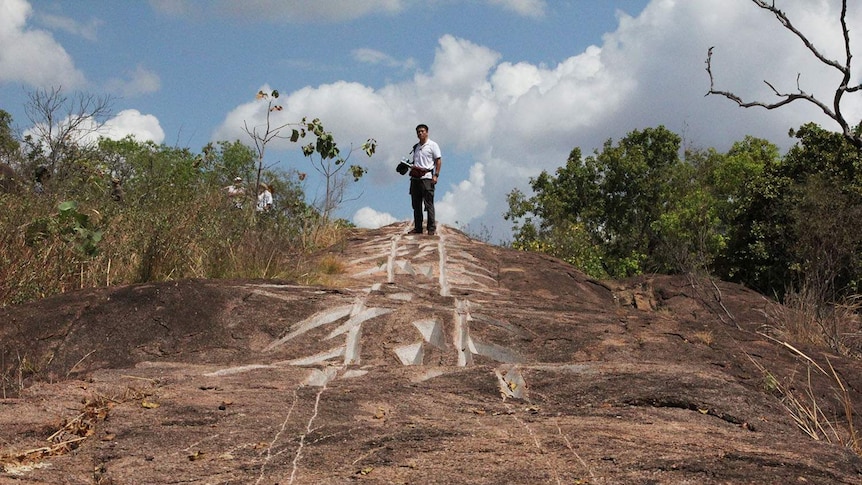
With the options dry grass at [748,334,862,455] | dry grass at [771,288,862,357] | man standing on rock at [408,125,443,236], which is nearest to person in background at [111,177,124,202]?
man standing on rock at [408,125,443,236]

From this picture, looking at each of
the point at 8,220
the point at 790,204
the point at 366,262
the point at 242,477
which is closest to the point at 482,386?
the point at 242,477

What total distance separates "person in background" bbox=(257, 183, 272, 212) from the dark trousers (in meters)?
2.03

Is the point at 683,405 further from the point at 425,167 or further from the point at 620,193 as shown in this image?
the point at 620,193

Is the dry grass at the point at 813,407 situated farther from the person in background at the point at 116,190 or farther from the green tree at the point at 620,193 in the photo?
the green tree at the point at 620,193

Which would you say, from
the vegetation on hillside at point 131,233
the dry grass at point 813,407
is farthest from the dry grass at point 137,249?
the dry grass at point 813,407

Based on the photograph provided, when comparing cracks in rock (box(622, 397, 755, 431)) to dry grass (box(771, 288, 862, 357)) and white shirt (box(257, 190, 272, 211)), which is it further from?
white shirt (box(257, 190, 272, 211))

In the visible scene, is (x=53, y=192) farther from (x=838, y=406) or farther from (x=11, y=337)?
(x=838, y=406)

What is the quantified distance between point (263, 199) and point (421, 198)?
249 centimetres

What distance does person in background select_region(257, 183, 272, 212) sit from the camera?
1067cm

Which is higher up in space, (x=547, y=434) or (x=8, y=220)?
(x=8, y=220)

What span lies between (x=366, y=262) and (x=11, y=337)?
15.9 feet

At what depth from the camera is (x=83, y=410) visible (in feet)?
13.0

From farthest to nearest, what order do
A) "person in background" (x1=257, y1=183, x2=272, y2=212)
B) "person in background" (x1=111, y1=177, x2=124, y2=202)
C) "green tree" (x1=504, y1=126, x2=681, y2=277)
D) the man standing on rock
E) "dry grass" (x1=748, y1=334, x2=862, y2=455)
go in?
1. "green tree" (x1=504, y1=126, x2=681, y2=277)
2. the man standing on rock
3. "person in background" (x1=257, y1=183, x2=272, y2=212)
4. "person in background" (x1=111, y1=177, x2=124, y2=202)
5. "dry grass" (x1=748, y1=334, x2=862, y2=455)

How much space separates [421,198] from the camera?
12.9 m
